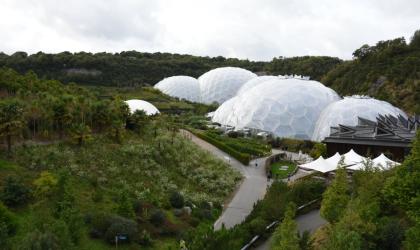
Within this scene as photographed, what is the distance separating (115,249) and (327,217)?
870 centimetres

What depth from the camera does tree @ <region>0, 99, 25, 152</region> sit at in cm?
2205

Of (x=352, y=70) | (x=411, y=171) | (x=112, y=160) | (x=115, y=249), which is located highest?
(x=352, y=70)

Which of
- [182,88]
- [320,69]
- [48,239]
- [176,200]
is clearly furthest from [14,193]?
[320,69]

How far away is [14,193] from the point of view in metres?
18.2

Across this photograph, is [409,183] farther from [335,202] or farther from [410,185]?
[335,202]

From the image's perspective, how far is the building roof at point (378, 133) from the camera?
3774cm

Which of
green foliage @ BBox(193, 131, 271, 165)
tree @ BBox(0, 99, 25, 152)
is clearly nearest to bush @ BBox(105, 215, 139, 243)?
tree @ BBox(0, 99, 25, 152)

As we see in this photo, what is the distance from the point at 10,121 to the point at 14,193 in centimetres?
541

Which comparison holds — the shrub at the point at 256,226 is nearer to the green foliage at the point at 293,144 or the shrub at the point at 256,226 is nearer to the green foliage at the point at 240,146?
the green foliage at the point at 240,146

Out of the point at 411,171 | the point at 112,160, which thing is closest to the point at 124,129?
the point at 112,160

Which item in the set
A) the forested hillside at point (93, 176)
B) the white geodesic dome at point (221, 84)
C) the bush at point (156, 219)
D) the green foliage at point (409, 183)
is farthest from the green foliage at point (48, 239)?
the white geodesic dome at point (221, 84)

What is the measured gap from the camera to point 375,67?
76.4 metres

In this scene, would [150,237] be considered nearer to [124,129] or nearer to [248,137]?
[124,129]

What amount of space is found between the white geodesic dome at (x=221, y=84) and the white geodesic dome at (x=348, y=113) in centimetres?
3217
